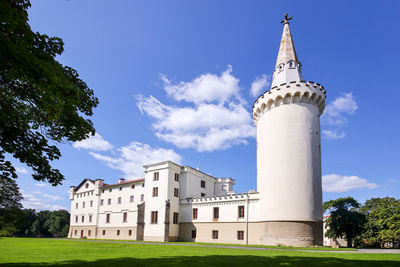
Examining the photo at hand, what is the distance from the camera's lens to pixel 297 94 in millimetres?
29844

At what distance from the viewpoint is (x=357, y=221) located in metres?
32.3

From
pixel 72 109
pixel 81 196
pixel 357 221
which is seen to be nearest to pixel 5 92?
pixel 72 109

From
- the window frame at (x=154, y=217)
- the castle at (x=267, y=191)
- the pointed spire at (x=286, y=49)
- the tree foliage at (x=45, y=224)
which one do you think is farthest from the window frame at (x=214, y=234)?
the tree foliage at (x=45, y=224)

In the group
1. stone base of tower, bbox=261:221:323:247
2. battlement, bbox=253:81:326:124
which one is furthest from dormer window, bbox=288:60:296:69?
stone base of tower, bbox=261:221:323:247

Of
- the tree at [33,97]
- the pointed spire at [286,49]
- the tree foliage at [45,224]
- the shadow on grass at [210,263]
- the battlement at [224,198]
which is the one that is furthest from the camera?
the tree foliage at [45,224]

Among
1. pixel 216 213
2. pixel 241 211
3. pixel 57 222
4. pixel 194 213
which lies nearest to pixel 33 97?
pixel 241 211

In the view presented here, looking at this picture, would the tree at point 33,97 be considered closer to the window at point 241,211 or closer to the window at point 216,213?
the window at point 241,211

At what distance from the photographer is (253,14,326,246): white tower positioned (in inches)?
1057

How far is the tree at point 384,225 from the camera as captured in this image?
1545 inches

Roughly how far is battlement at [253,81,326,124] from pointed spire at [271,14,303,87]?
2.79 metres

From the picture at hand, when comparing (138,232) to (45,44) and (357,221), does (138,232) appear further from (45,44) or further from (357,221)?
(45,44)

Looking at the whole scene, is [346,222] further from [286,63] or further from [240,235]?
[286,63]

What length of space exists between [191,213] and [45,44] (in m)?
32.1

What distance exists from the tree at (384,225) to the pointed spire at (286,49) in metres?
27.9
